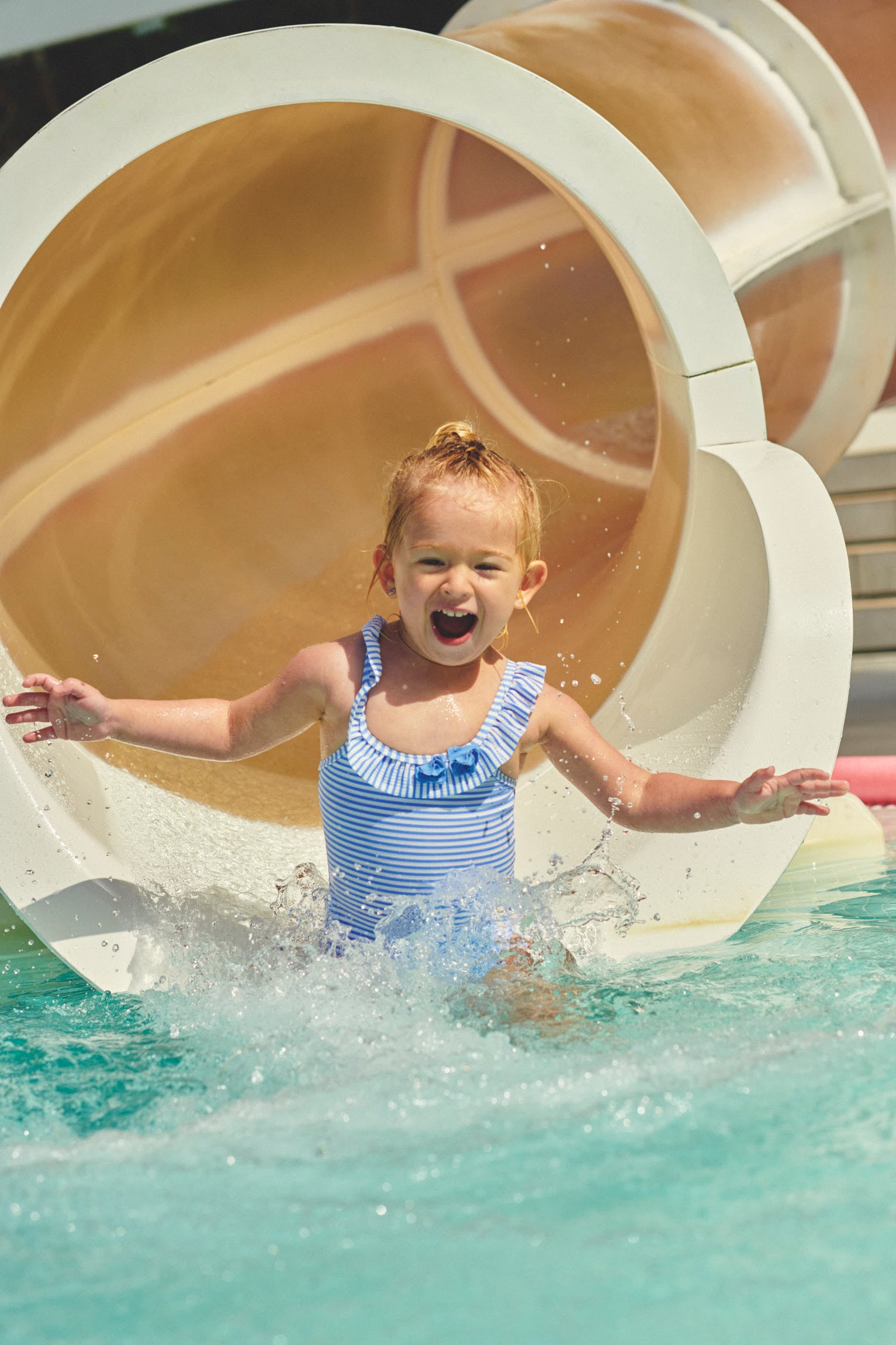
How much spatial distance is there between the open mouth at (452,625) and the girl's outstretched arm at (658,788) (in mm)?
172

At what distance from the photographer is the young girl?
5.94 ft

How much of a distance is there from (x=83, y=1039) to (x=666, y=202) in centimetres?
153

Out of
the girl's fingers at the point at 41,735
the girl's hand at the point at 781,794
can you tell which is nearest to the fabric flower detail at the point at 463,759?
the girl's hand at the point at 781,794

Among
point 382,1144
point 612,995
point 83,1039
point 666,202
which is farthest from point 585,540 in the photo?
point 382,1144

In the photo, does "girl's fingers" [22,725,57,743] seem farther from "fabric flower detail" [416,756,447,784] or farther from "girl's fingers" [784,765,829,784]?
"girl's fingers" [784,765,829,784]

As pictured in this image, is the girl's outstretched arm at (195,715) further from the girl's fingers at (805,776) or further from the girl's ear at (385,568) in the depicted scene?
the girl's fingers at (805,776)

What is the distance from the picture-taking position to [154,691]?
2623 millimetres

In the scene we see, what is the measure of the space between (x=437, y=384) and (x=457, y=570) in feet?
4.55

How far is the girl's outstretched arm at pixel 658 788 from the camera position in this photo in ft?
5.36

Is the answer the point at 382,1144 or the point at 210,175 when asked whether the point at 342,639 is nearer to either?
the point at 382,1144

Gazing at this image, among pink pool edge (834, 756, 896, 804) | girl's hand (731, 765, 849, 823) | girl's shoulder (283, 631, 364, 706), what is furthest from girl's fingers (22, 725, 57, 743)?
pink pool edge (834, 756, 896, 804)

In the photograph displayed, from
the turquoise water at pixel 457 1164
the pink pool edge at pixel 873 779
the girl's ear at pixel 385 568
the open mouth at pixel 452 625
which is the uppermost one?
the girl's ear at pixel 385 568

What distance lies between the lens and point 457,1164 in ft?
3.92

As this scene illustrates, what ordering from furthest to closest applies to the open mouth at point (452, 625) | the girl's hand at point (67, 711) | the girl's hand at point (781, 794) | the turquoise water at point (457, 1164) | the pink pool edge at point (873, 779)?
the pink pool edge at point (873, 779) < the open mouth at point (452, 625) < the girl's hand at point (67, 711) < the girl's hand at point (781, 794) < the turquoise water at point (457, 1164)
